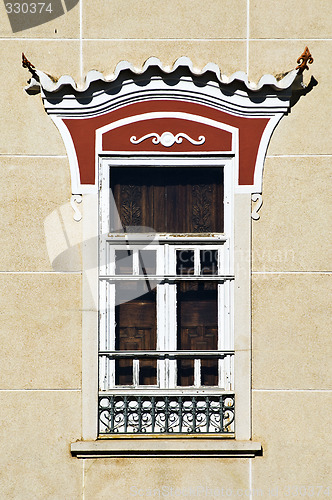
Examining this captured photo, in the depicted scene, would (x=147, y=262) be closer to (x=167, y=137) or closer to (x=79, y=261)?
(x=79, y=261)

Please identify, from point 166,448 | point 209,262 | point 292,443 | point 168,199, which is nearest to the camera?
point 166,448

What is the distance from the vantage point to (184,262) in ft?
23.6

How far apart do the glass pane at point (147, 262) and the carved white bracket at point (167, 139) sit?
3.41ft

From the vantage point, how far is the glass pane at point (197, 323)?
7109 millimetres

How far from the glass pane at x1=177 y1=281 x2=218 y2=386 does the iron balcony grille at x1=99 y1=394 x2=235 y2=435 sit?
23 centimetres

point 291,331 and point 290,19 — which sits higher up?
point 290,19

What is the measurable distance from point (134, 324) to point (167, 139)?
180 cm

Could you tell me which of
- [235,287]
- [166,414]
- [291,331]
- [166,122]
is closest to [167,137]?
[166,122]

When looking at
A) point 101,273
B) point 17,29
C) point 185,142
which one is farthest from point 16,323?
point 17,29

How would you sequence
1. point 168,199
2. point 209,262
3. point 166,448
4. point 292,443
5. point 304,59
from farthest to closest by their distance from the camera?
1. point 168,199
2. point 209,262
3. point 304,59
4. point 292,443
5. point 166,448

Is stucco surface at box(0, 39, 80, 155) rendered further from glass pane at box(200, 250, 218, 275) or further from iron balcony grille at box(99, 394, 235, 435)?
iron balcony grille at box(99, 394, 235, 435)

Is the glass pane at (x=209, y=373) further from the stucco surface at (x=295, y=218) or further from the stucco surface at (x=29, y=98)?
the stucco surface at (x=29, y=98)

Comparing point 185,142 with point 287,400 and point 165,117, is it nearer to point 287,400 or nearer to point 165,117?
point 165,117

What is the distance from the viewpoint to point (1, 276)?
23.1ft
